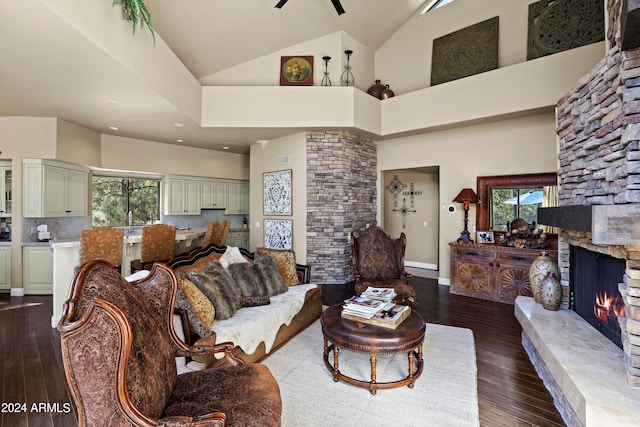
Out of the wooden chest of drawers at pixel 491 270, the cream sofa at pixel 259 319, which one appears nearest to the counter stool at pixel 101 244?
the cream sofa at pixel 259 319

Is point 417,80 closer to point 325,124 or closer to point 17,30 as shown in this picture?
point 325,124

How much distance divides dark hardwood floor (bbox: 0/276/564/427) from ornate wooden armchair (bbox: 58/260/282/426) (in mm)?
1155

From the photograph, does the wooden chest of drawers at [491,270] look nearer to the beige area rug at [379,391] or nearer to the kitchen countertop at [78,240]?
the beige area rug at [379,391]

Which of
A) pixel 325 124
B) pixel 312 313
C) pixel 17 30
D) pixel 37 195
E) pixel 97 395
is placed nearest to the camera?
pixel 97 395

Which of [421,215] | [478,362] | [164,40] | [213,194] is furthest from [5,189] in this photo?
[421,215]

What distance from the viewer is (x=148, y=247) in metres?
4.28

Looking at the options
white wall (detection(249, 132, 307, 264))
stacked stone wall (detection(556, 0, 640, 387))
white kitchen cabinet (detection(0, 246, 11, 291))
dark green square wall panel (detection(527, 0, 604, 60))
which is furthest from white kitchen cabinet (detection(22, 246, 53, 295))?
dark green square wall panel (detection(527, 0, 604, 60))

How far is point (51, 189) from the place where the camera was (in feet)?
16.6

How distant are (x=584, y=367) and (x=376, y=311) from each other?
1.39 m

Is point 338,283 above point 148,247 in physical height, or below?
below

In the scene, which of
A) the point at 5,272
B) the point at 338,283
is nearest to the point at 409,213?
the point at 338,283

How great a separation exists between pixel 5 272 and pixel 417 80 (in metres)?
7.96

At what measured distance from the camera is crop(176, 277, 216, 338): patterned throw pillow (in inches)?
88.4

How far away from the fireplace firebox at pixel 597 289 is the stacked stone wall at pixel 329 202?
3463mm
